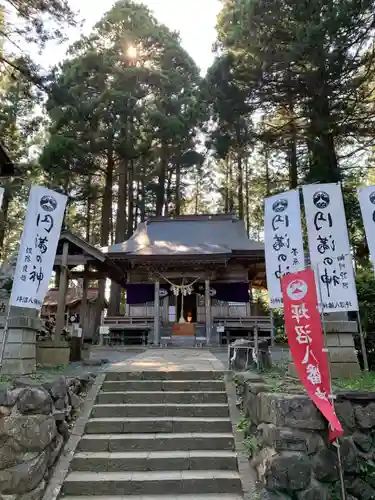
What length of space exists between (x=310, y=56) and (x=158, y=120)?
925 centimetres

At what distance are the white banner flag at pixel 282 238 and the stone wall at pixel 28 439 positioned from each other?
155 inches

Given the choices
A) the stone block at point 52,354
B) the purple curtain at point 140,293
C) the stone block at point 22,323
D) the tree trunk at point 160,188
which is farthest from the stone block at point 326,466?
the tree trunk at point 160,188

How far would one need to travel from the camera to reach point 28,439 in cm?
457

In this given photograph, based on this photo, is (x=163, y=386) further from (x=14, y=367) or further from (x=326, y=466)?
(x=326, y=466)

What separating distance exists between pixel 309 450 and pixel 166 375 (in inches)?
116

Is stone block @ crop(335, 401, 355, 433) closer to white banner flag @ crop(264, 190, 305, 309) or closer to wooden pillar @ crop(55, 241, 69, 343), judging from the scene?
white banner flag @ crop(264, 190, 305, 309)

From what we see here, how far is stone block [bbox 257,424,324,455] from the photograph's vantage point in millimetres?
4352

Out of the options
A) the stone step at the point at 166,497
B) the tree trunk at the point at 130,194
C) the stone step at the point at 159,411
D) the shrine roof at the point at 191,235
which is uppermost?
the tree trunk at the point at 130,194

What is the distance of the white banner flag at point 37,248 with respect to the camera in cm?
619

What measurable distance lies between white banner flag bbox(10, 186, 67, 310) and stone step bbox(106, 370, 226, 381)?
68.6 inches

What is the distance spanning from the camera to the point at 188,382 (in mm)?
6480

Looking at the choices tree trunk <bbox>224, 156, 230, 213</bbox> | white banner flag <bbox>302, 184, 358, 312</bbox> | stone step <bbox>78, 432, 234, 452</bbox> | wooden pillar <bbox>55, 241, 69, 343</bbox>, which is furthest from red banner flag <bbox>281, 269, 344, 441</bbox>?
tree trunk <bbox>224, 156, 230, 213</bbox>

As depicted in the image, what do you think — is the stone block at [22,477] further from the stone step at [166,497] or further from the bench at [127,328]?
the bench at [127,328]

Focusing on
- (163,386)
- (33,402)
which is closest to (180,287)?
(163,386)
